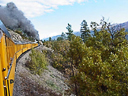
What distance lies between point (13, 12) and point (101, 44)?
71573mm

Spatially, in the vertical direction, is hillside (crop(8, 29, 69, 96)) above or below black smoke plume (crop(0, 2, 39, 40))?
below

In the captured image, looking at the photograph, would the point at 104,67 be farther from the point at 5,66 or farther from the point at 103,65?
the point at 5,66

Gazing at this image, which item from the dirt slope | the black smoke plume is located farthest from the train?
the black smoke plume

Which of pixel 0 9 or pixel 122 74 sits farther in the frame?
pixel 0 9

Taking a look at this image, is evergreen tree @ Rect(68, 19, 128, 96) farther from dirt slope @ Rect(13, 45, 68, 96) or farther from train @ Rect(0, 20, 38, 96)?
train @ Rect(0, 20, 38, 96)

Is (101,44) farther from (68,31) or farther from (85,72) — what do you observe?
(68,31)

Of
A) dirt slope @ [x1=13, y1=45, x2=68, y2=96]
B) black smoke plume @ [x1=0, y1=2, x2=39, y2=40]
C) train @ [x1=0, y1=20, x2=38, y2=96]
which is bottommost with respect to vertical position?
dirt slope @ [x1=13, y1=45, x2=68, y2=96]

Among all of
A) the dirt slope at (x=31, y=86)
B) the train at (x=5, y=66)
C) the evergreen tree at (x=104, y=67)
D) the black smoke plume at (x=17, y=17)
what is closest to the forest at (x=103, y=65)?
the evergreen tree at (x=104, y=67)

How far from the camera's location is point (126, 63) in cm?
808

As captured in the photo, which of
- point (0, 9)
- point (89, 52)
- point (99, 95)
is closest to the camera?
point (99, 95)

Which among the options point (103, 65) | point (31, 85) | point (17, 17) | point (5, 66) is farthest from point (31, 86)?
point (17, 17)

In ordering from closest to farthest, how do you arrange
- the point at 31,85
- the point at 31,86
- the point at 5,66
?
the point at 5,66 < the point at 31,86 < the point at 31,85

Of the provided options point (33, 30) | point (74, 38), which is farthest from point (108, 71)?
point (33, 30)

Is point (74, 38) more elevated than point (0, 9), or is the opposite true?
point (0, 9)
